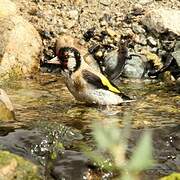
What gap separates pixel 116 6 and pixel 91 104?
147 inches

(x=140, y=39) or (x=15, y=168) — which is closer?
(x=15, y=168)

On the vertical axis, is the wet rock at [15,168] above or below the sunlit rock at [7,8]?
above

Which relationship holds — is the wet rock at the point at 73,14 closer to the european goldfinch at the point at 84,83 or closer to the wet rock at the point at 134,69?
the wet rock at the point at 134,69

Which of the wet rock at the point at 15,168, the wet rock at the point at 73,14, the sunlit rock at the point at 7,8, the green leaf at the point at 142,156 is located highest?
the green leaf at the point at 142,156

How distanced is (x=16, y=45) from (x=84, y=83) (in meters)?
2.68

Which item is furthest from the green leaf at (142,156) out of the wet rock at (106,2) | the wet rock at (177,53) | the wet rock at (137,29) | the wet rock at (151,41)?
the wet rock at (106,2)

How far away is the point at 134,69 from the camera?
8445 millimetres

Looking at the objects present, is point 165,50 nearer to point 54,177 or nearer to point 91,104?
point 91,104

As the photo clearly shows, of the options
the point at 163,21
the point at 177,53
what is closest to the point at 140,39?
the point at 163,21

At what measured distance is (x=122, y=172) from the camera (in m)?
0.85

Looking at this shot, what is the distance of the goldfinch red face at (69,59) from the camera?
21.2 ft

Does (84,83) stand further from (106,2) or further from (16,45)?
(106,2)

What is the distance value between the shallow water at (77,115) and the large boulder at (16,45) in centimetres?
39

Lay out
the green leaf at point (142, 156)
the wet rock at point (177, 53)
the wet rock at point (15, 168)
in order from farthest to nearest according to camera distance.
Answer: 1. the wet rock at point (177, 53)
2. the wet rock at point (15, 168)
3. the green leaf at point (142, 156)
